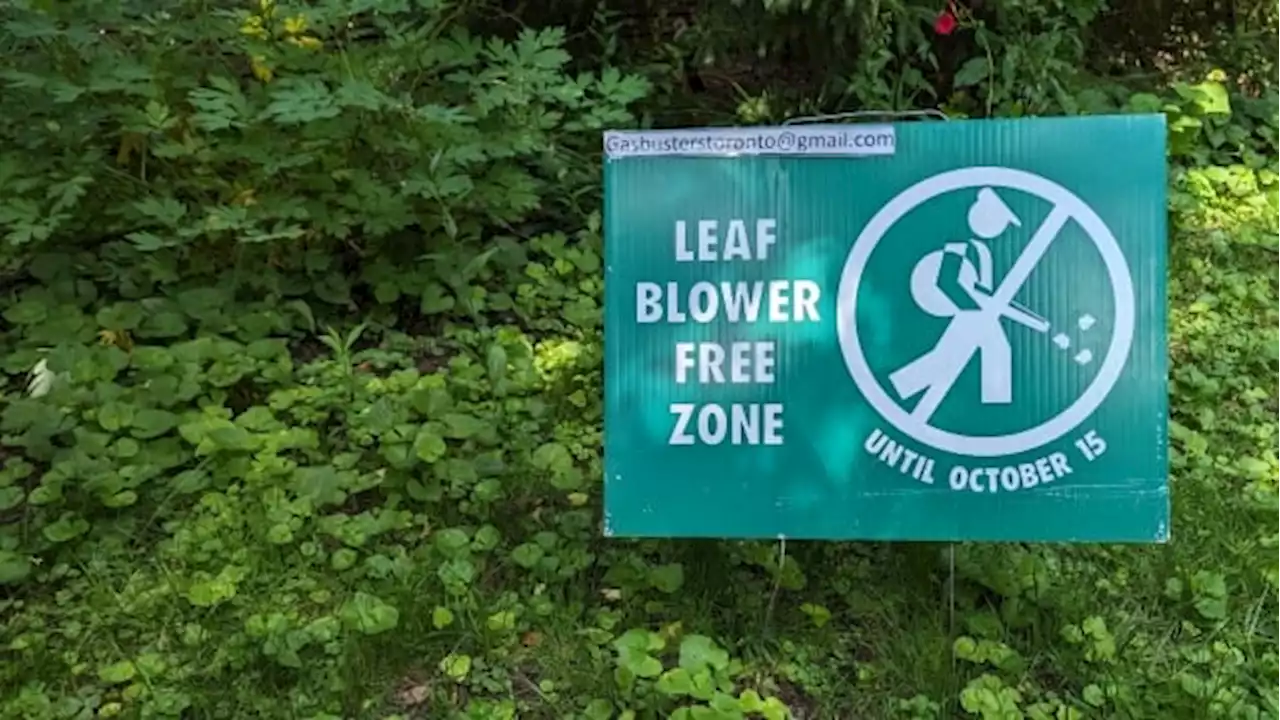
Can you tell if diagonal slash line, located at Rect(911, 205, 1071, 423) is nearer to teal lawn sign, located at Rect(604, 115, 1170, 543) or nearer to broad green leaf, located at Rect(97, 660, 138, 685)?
teal lawn sign, located at Rect(604, 115, 1170, 543)

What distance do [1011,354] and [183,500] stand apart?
6.28 feet

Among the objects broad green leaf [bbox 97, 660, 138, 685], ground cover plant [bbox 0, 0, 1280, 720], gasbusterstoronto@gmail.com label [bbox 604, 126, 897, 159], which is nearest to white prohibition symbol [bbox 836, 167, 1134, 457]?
gasbusterstoronto@gmail.com label [bbox 604, 126, 897, 159]

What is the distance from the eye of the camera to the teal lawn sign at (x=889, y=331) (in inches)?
91.4

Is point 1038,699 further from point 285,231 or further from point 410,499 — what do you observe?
point 285,231

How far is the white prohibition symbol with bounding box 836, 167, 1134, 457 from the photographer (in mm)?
2314

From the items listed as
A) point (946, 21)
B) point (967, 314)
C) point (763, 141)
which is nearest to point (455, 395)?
point (763, 141)

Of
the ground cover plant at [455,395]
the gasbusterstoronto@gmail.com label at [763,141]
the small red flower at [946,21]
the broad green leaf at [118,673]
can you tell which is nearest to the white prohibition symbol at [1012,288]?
the gasbusterstoronto@gmail.com label at [763,141]

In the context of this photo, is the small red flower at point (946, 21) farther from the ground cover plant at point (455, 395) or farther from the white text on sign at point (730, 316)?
the white text on sign at point (730, 316)

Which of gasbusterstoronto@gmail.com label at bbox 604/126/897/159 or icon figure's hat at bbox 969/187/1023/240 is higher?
gasbusterstoronto@gmail.com label at bbox 604/126/897/159

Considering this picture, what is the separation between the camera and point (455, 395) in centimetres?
340

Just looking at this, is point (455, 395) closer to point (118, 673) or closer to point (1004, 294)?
point (118, 673)

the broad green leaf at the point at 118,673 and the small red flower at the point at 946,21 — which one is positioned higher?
the small red flower at the point at 946,21

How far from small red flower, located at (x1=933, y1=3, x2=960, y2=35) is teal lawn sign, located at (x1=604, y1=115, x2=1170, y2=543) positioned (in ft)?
5.17

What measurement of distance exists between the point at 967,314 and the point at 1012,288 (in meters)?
0.09
